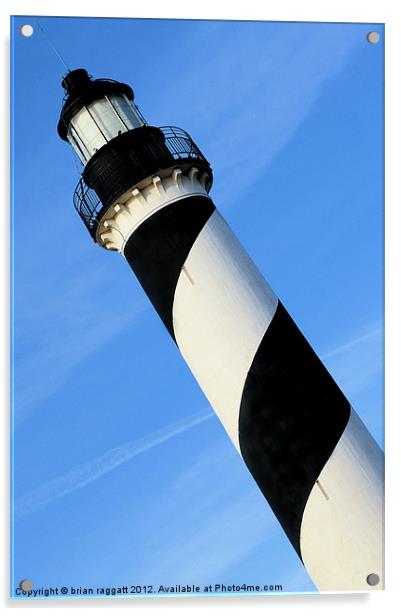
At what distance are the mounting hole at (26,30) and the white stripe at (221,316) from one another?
1.09m

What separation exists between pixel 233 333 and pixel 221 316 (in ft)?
0.29

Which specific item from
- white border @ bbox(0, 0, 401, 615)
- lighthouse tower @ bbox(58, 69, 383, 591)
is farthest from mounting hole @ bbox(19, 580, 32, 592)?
lighthouse tower @ bbox(58, 69, 383, 591)

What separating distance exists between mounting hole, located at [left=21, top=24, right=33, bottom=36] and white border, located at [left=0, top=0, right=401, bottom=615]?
0.18 feet

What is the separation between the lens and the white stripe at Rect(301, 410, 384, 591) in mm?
3129

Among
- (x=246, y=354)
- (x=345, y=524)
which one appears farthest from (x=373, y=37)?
(x=345, y=524)

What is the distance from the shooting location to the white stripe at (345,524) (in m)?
3.13

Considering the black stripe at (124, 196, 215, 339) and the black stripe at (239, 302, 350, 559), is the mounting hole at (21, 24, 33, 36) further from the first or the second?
the black stripe at (239, 302, 350, 559)

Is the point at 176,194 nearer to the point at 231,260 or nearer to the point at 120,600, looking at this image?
the point at 231,260

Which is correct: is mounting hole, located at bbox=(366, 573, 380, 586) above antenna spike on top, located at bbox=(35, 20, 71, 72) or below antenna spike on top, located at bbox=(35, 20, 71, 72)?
below

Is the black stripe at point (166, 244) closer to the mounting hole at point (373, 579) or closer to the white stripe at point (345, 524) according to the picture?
the white stripe at point (345, 524)

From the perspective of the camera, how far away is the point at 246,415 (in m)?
3.29
